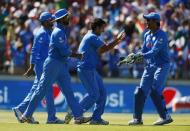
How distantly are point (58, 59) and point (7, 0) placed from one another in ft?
46.6

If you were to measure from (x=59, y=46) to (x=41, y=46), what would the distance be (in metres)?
1.18

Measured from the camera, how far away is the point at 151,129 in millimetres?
16906

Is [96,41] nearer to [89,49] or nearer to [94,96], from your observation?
[89,49]

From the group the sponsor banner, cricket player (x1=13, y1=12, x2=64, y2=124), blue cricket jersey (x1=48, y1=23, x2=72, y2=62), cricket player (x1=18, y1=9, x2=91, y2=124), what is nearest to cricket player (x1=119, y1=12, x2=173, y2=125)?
cricket player (x1=18, y1=9, x2=91, y2=124)

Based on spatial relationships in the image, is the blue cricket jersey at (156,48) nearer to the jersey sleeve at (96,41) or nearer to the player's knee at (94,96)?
the jersey sleeve at (96,41)

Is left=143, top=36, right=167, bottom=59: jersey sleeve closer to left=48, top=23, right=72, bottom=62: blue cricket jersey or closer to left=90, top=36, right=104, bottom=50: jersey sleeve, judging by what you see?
left=90, top=36, right=104, bottom=50: jersey sleeve

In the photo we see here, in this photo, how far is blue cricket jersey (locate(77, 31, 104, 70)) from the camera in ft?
61.7

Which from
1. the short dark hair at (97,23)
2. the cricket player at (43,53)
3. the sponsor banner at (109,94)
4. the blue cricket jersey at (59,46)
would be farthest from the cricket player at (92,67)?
the sponsor banner at (109,94)

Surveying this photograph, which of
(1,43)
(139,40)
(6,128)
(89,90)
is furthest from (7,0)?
(6,128)

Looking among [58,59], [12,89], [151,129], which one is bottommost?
[12,89]

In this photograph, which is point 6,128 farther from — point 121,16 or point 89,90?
point 121,16

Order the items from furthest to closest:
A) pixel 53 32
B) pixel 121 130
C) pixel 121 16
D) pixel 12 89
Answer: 1. pixel 121 16
2. pixel 12 89
3. pixel 53 32
4. pixel 121 130

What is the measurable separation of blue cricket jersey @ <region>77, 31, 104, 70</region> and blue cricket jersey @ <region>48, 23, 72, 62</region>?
0.70 metres

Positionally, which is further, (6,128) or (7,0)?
(7,0)
